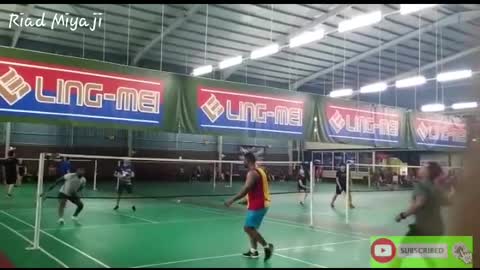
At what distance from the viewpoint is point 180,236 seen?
33.6 ft

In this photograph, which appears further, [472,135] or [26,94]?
[26,94]

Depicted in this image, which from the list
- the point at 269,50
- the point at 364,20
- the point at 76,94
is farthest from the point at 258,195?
the point at 269,50

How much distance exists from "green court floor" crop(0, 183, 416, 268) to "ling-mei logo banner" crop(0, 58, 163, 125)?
8.81 feet

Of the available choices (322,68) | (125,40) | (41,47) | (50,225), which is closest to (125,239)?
(50,225)

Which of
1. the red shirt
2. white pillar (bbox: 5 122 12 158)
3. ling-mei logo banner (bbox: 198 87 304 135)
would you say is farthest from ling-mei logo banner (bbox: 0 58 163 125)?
white pillar (bbox: 5 122 12 158)

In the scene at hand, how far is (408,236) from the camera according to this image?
5414mm

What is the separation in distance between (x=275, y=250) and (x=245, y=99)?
3.86 metres

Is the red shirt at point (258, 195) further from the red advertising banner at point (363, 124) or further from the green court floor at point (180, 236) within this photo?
the red advertising banner at point (363, 124)

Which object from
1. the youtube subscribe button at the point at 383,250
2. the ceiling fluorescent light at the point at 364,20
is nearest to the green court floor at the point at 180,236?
the youtube subscribe button at the point at 383,250

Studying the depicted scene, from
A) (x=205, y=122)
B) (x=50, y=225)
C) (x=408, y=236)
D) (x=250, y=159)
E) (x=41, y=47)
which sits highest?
(x=41, y=47)

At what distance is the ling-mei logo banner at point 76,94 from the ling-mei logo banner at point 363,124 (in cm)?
539

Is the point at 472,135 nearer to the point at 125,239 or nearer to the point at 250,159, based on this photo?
the point at 250,159

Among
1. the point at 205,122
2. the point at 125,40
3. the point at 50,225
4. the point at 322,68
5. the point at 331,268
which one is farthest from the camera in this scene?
the point at 322,68

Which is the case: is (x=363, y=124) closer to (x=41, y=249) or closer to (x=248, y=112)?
(x=248, y=112)
